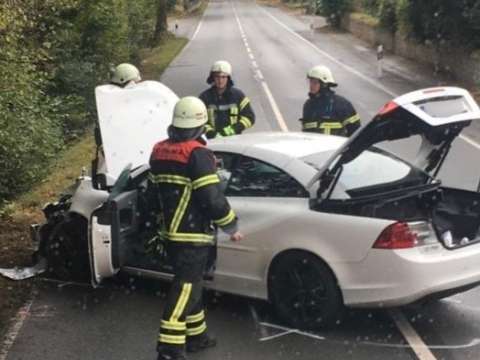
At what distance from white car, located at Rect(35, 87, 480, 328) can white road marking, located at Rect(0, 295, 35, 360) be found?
0.79 m

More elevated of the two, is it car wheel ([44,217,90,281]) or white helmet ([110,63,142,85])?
white helmet ([110,63,142,85])

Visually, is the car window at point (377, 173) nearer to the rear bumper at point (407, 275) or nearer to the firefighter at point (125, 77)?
the rear bumper at point (407, 275)

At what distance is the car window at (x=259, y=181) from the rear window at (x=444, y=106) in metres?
1.17

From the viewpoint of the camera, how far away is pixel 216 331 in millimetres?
6215

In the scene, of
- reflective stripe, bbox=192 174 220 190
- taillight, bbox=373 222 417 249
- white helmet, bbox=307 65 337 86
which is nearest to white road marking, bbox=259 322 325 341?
taillight, bbox=373 222 417 249

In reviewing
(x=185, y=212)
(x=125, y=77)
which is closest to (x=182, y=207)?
(x=185, y=212)

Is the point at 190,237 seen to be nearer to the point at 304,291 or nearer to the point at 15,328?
the point at 304,291

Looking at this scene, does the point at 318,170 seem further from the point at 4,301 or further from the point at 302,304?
the point at 4,301

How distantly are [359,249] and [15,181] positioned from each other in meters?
6.54

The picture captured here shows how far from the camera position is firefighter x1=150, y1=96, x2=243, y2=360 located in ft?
17.4

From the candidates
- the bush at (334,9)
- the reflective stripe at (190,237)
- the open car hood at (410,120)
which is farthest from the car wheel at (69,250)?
the bush at (334,9)

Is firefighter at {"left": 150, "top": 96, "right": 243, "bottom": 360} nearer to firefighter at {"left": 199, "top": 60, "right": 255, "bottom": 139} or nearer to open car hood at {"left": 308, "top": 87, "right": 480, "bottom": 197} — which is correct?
open car hood at {"left": 308, "top": 87, "right": 480, "bottom": 197}

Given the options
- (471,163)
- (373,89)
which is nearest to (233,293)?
(471,163)

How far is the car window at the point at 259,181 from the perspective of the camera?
6.20 meters
